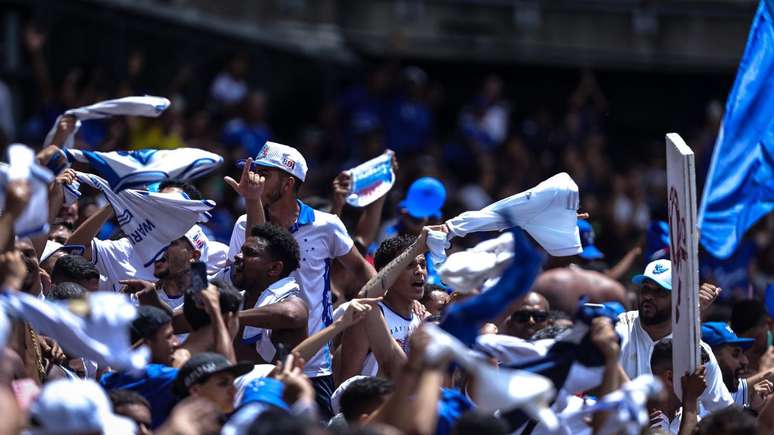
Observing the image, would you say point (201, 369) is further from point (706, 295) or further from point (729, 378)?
point (729, 378)

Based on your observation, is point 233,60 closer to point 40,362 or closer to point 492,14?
point 492,14

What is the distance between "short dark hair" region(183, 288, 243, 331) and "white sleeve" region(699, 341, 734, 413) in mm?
2431

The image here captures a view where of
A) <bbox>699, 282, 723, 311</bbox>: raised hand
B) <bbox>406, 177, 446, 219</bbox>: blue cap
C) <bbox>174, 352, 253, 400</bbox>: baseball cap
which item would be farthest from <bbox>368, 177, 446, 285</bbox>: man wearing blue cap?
<bbox>174, 352, 253, 400</bbox>: baseball cap

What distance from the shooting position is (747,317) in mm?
9258

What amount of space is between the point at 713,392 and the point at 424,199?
8.14 ft

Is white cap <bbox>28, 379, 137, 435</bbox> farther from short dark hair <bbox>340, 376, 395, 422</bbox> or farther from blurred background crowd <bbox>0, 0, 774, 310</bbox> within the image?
blurred background crowd <bbox>0, 0, 774, 310</bbox>

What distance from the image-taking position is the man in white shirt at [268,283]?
7.61 metres

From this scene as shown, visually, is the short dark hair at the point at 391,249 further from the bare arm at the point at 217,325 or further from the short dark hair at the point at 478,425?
the short dark hair at the point at 478,425

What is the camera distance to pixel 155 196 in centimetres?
794

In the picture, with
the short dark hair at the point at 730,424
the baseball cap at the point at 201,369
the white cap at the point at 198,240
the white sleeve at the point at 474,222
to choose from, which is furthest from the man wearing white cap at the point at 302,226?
the short dark hair at the point at 730,424

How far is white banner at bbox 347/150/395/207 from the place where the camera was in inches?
354

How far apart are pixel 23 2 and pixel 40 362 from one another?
A: 8940mm

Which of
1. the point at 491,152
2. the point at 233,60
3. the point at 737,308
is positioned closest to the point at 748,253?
the point at 737,308

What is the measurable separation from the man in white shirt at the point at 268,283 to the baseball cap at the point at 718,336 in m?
2.18
